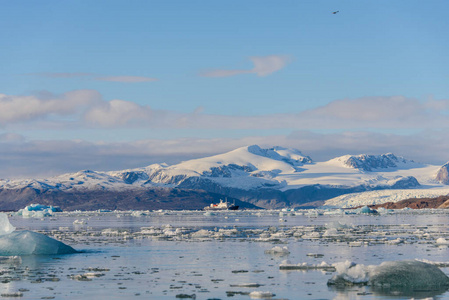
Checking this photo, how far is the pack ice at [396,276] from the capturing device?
1897 cm

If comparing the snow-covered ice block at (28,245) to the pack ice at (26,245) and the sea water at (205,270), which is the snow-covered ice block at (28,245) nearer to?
the pack ice at (26,245)

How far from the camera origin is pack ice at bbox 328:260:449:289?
18969 millimetres

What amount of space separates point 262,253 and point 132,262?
640 cm

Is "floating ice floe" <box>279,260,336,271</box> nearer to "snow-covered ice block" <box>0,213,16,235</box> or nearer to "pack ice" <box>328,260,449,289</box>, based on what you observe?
"pack ice" <box>328,260,449,289</box>

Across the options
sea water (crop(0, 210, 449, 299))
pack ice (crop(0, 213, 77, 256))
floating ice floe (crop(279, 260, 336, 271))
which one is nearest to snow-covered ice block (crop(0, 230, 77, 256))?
pack ice (crop(0, 213, 77, 256))

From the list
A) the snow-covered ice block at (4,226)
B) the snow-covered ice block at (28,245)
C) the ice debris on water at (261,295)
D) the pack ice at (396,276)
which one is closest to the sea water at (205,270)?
the ice debris on water at (261,295)

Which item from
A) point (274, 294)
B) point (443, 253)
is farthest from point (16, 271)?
point (443, 253)

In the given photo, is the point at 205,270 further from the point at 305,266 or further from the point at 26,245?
the point at 26,245

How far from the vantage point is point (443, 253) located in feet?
93.9

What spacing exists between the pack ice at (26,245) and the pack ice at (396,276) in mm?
16040

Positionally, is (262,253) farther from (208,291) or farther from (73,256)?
(208,291)

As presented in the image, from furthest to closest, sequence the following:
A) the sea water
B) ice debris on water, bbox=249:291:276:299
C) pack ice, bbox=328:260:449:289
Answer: pack ice, bbox=328:260:449:289, the sea water, ice debris on water, bbox=249:291:276:299

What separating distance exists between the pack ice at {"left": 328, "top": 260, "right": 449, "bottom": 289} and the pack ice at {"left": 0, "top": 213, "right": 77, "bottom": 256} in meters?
16.0

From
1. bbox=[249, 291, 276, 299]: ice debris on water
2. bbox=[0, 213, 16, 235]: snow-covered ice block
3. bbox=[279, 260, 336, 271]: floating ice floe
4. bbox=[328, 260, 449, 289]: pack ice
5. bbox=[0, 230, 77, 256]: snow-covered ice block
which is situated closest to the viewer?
bbox=[249, 291, 276, 299]: ice debris on water
